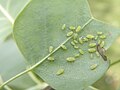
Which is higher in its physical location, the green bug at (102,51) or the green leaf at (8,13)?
the green leaf at (8,13)

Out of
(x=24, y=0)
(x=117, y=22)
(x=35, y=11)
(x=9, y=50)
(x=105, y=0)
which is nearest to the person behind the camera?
(x=35, y=11)

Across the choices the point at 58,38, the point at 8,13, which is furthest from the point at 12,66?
the point at 58,38

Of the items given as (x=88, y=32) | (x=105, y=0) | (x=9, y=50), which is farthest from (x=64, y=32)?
(x=105, y=0)

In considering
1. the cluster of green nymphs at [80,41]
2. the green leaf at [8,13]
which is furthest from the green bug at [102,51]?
the green leaf at [8,13]

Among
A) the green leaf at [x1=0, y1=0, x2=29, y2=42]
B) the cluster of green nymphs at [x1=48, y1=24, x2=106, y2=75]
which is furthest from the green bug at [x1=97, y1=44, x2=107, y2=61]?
the green leaf at [x1=0, y1=0, x2=29, y2=42]

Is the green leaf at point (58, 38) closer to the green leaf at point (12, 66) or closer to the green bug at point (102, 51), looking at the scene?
the green bug at point (102, 51)

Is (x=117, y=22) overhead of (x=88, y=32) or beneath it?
beneath

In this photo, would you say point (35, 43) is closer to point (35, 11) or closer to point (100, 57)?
point (35, 11)

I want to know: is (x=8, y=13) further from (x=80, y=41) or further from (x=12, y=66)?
(x=80, y=41)
